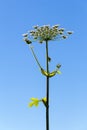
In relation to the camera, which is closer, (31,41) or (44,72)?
(44,72)

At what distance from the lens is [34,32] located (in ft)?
46.7

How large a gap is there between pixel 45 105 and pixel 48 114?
2.43ft

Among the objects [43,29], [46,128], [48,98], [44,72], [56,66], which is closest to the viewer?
[46,128]

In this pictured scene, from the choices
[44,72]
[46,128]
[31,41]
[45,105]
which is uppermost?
[31,41]

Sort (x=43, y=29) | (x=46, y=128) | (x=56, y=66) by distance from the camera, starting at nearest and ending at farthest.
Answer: (x=46, y=128) → (x=56, y=66) → (x=43, y=29)

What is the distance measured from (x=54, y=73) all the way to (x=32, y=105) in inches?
49.5

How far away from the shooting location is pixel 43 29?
14.0 meters

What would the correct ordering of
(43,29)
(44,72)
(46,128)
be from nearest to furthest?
(46,128) → (44,72) → (43,29)

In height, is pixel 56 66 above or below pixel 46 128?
above

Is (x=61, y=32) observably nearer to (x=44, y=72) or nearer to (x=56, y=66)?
(x=56, y=66)

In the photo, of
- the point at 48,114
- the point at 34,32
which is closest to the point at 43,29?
the point at 34,32

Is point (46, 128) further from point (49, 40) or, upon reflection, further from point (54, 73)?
point (49, 40)

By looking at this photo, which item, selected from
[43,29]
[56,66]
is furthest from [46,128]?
[43,29]

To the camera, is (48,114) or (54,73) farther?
(54,73)
